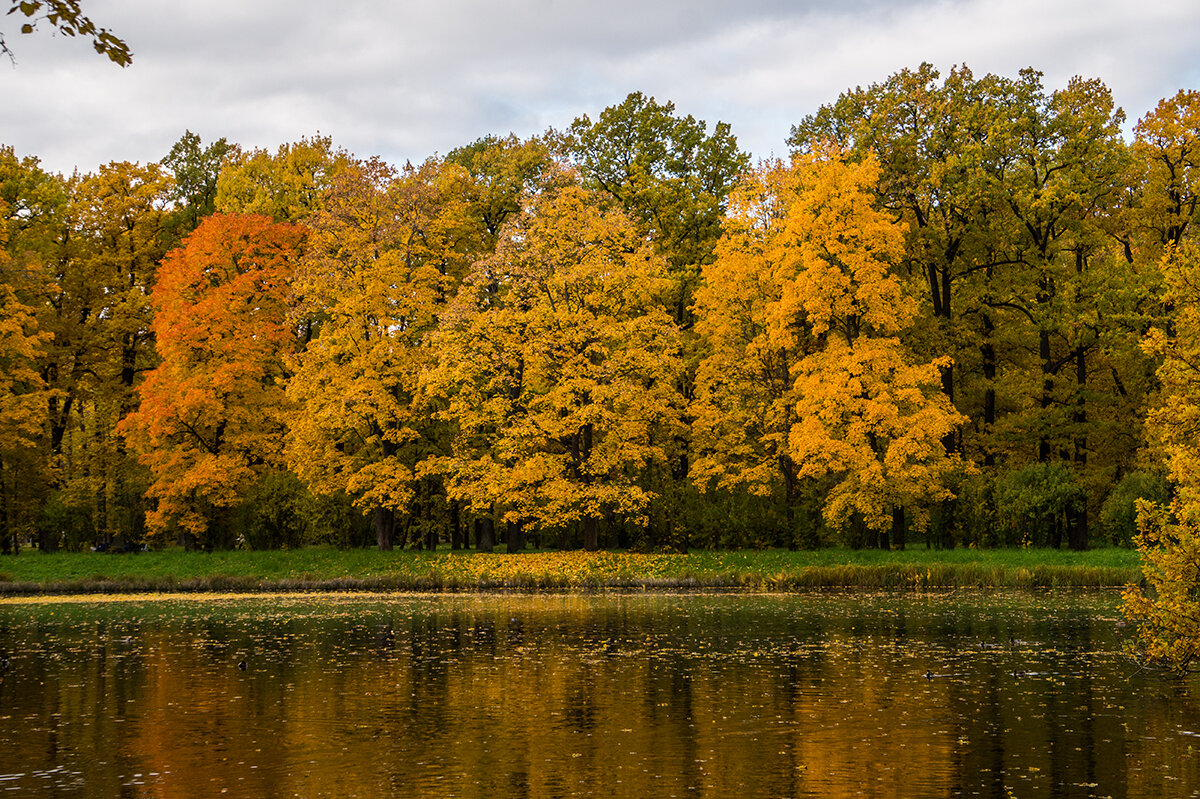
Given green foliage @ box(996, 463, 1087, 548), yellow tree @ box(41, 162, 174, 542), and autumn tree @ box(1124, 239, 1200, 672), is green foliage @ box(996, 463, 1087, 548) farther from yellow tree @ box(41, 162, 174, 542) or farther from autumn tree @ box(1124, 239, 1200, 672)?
yellow tree @ box(41, 162, 174, 542)

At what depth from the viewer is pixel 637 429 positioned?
52281mm

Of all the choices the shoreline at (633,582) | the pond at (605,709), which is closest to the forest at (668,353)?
the shoreline at (633,582)

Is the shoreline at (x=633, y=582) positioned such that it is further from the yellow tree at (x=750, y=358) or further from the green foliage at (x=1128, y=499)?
the yellow tree at (x=750, y=358)

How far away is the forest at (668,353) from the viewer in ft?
167

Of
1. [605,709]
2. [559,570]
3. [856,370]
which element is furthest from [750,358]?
[605,709]

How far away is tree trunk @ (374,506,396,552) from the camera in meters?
55.4

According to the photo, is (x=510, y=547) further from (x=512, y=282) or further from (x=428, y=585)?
(x=512, y=282)

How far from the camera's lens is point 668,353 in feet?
173

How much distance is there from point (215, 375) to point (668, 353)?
22148 mm

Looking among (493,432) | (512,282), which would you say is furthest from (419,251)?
(493,432)

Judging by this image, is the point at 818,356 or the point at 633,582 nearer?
the point at 633,582

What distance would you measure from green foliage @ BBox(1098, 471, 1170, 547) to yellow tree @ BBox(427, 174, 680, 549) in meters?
19.4

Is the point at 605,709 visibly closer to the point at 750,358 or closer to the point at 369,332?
the point at 750,358

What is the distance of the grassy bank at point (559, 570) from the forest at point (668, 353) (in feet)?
7.82
